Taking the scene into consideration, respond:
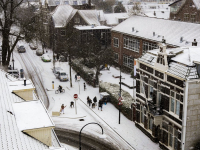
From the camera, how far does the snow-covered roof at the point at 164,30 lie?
40469 millimetres

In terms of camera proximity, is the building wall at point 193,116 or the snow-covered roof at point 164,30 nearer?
the building wall at point 193,116

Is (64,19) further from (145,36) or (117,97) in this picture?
(117,97)

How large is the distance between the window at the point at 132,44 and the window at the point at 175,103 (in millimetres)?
26255

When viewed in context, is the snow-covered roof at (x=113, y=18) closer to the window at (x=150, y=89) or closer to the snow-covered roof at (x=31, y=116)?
the window at (x=150, y=89)

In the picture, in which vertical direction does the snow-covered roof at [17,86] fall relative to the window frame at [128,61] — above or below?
above

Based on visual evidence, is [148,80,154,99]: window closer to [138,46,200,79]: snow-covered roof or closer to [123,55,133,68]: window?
[138,46,200,79]: snow-covered roof

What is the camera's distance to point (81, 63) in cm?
5394

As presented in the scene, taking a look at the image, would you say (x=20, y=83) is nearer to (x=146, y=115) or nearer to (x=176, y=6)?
(x=146, y=115)

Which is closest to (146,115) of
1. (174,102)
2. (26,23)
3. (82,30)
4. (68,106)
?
(174,102)

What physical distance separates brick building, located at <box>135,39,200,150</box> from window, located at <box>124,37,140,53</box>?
21.2m

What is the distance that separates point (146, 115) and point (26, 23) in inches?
986

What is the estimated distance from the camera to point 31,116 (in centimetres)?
1925

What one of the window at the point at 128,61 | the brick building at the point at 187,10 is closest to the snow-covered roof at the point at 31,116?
the window at the point at 128,61

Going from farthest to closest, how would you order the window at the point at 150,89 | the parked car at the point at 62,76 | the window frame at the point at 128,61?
the window frame at the point at 128,61
the parked car at the point at 62,76
the window at the point at 150,89
